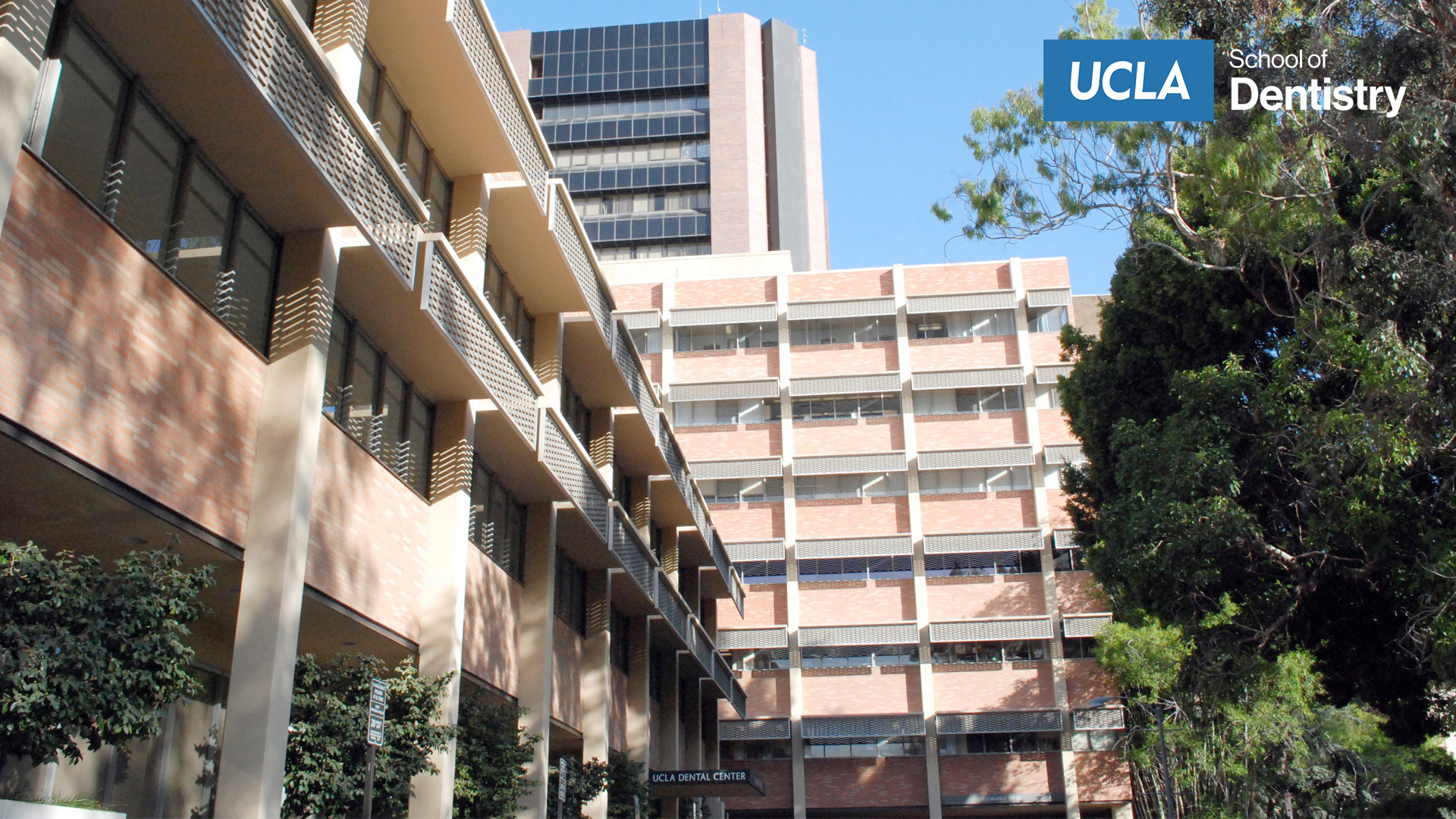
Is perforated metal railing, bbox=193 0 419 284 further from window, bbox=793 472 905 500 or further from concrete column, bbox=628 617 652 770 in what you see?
window, bbox=793 472 905 500

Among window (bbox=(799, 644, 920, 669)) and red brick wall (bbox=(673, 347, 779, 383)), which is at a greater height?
red brick wall (bbox=(673, 347, 779, 383))

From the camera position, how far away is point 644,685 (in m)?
29.2

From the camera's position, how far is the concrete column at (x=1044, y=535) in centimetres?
4447

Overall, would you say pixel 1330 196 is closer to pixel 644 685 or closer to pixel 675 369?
pixel 644 685

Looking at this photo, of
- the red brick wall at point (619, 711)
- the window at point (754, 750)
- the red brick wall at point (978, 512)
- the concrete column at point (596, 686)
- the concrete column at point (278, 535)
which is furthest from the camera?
the red brick wall at point (978, 512)

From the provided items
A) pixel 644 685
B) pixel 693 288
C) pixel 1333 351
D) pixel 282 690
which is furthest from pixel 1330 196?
pixel 693 288

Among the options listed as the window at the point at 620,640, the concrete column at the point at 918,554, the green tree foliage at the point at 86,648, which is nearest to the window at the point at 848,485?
the concrete column at the point at 918,554

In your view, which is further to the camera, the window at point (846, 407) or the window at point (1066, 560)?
the window at point (846, 407)

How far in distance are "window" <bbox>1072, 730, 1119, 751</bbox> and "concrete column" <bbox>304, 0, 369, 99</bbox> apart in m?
39.4

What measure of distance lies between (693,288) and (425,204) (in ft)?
119

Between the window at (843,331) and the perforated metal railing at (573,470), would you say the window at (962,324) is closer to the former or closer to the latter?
the window at (843,331)

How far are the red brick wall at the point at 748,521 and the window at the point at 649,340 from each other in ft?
25.1

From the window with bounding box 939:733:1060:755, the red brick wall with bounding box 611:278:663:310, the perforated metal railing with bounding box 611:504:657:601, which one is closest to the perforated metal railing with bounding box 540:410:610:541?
the perforated metal railing with bounding box 611:504:657:601

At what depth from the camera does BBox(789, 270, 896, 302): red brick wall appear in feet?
170
